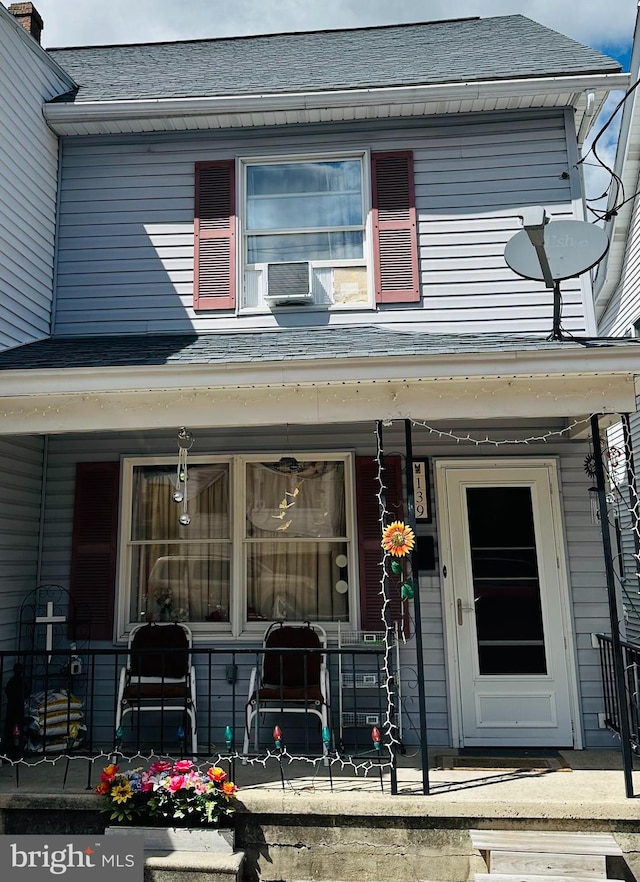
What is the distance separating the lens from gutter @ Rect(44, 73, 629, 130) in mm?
5566

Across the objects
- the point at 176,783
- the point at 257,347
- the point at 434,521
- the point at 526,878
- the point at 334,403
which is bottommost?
the point at 526,878

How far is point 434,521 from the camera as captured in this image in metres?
5.35

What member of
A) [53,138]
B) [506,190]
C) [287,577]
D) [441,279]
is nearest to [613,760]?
[287,577]

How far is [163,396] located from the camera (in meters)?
4.28

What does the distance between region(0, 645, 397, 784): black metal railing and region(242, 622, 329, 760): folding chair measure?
0.01 meters

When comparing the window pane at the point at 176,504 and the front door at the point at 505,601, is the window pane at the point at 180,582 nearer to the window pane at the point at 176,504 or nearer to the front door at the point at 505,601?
the window pane at the point at 176,504

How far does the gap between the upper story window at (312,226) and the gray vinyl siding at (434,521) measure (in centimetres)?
116

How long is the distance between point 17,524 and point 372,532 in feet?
8.76

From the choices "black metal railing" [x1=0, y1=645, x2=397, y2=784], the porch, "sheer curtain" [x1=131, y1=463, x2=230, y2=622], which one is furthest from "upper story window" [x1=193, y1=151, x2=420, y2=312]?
the porch

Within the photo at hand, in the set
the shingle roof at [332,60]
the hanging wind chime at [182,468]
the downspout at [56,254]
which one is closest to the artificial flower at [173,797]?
the hanging wind chime at [182,468]

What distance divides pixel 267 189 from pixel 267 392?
2548mm

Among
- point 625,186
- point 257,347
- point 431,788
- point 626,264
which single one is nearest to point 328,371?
point 257,347

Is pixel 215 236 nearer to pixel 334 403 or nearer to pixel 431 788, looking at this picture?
pixel 334 403

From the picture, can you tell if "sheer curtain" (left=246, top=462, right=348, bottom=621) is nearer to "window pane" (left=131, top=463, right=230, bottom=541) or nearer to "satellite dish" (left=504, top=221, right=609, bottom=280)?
"window pane" (left=131, top=463, right=230, bottom=541)
